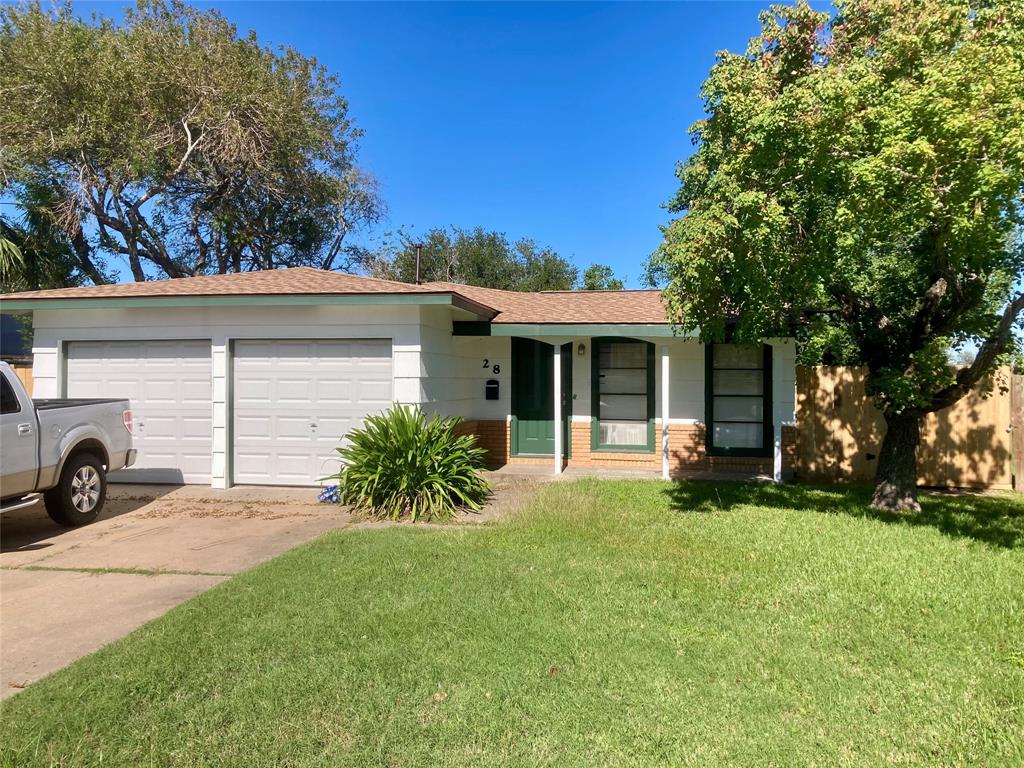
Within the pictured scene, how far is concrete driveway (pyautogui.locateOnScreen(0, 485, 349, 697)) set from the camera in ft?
14.3


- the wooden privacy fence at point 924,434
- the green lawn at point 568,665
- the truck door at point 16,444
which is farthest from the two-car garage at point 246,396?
the wooden privacy fence at point 924,434

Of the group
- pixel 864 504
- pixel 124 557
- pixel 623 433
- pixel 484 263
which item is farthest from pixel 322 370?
pixel 484 263

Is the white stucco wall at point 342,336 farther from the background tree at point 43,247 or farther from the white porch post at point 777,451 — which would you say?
the background tree at point 43,247

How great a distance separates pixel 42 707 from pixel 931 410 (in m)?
9.24

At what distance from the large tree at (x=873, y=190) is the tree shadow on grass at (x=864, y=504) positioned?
1.83 ft

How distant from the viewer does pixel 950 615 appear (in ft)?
14.7

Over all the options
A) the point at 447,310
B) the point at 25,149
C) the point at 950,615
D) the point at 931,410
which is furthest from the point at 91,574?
the point at 25,149

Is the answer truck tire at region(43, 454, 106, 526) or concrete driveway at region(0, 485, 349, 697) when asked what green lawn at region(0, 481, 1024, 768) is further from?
truck tire at region(43, 454, 106, 526)

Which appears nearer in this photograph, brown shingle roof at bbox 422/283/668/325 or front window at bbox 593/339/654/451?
brown shingle roof at bbox 422/283/668/325

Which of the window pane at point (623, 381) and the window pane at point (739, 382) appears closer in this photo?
the window pane at point (739, 382)

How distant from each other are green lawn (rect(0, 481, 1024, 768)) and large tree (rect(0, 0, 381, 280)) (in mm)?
18566

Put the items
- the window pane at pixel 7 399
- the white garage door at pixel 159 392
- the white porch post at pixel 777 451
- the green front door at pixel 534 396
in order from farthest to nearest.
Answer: the green front door at pixel 534 396
the white porch post at pixel 777 451
the white garage door at pixel 159 392
the window pane at pixel 7 399

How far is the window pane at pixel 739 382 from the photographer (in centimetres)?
1161

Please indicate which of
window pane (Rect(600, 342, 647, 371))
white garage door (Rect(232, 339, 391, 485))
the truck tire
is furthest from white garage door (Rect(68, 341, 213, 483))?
window pane (Rect(600, 342, 647, 371))
